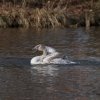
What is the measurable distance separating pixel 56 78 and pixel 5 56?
626 centimetres

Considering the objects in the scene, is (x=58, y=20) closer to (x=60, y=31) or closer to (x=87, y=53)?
(x=60, y=31)

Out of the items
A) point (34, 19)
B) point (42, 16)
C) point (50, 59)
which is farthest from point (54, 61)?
point (34, 19)

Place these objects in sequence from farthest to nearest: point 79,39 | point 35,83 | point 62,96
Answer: point 79,39
point 35,83
point 62,96

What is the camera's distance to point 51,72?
21375 mm

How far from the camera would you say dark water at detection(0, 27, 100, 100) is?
17094mm

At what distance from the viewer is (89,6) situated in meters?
51.9

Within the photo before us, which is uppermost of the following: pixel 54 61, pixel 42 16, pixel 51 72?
pixel 51 72

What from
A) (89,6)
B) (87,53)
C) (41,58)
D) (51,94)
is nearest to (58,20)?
(89,6)

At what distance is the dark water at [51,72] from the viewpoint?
17.1 meters

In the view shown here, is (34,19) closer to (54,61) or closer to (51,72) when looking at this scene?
(54,61)

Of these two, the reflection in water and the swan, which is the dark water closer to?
the reflection in water

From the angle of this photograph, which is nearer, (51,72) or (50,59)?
(51,72)

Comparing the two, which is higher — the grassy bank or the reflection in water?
the reflection in water

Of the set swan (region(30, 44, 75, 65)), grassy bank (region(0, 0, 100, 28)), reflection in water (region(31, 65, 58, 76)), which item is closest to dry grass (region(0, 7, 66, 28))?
grassy bank (region(0, 0, 100, 28))
